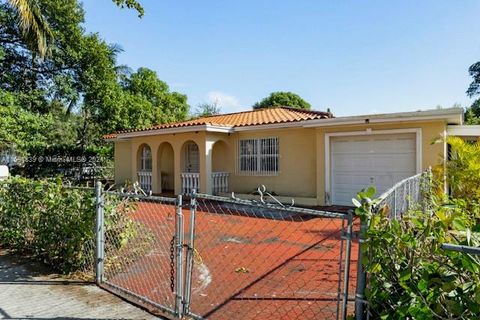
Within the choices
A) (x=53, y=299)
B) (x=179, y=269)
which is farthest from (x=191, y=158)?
(x=179, y=269)

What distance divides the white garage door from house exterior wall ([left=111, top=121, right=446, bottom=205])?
393mm

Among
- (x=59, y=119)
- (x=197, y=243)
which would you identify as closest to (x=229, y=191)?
(x=197, y=243)

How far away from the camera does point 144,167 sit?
1984cm

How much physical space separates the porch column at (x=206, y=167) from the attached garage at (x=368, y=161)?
4982mm

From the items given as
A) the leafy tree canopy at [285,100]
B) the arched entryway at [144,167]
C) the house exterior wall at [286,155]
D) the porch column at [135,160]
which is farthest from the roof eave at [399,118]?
the leafy tree canopy at [285,100]

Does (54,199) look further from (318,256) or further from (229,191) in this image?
(229,191)

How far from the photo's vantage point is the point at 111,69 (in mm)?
25859

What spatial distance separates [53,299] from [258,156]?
11205 mm

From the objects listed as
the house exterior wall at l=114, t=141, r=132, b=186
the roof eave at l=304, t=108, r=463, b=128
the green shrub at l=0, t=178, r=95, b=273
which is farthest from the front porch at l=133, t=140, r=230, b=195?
the green shrub at l=0, t=178, r=95, b=273

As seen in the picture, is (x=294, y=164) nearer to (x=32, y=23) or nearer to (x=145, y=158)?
(x=145, y=158)

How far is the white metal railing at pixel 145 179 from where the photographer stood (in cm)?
1819

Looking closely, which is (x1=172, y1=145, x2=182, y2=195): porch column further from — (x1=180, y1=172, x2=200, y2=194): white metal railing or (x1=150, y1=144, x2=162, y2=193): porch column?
(x1=150, y1=144, x2=162, y2=193): porch column

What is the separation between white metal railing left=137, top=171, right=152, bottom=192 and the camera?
59.7ft

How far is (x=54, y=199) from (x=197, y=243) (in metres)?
2.92
